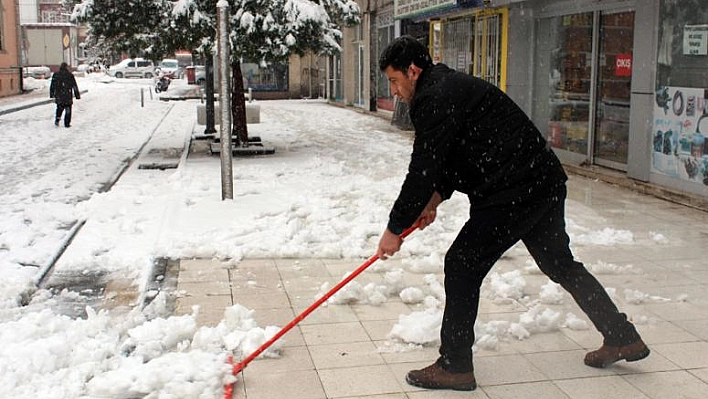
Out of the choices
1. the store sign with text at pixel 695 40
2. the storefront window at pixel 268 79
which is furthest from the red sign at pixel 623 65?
the storefront window at pixel 268 79

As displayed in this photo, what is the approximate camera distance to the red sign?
438 inches

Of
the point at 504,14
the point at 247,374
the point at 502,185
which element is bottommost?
the point at 247,374

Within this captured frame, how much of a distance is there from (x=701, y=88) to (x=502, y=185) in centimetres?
662

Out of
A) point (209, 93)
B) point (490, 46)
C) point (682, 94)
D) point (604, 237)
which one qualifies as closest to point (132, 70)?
point (209, 93)

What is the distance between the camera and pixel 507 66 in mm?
14477

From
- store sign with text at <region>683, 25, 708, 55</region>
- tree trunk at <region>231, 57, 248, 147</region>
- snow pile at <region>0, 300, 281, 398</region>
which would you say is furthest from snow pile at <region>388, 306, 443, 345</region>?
tree trunk at <region>231, 57, 248, 147</region>

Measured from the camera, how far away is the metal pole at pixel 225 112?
9.46 m

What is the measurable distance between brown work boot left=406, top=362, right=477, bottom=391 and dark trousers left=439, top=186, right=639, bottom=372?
4 centimetres

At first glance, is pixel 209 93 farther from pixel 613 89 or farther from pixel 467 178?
pixel 467 178

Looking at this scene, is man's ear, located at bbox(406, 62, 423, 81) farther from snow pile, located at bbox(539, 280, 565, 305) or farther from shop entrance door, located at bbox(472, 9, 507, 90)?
shop entrance door, located at bbox(472, 9, 507, 90)

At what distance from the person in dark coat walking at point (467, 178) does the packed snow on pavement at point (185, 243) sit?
83 cm

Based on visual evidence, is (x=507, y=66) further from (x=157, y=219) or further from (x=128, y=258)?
(x=128, y=258)

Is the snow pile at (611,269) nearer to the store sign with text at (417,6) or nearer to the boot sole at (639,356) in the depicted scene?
the boot sole at (639,356)

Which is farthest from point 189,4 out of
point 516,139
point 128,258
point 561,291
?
point 516,139
